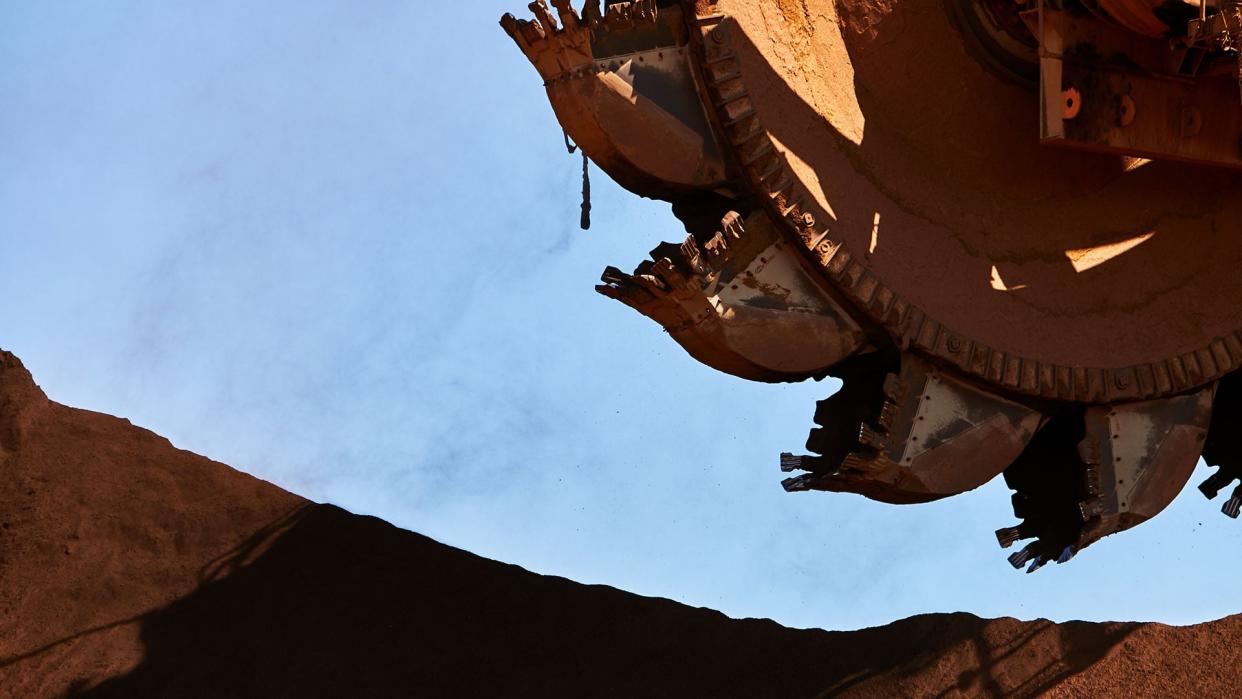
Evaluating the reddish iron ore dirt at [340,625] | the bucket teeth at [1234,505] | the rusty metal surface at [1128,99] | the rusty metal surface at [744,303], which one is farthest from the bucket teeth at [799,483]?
the reddish iron ore dirt at [340,625]

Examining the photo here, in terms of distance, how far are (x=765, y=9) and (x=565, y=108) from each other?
97 cm

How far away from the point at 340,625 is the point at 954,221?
13.6 feet

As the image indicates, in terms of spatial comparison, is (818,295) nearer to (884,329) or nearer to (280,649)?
(884,329)

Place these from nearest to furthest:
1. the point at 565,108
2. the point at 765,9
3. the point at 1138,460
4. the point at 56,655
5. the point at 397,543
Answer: the point at 565,108 → the point at 765,9 → the point at 1138,460 → the point at 56,655 → the point at 397,543

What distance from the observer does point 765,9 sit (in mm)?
6898

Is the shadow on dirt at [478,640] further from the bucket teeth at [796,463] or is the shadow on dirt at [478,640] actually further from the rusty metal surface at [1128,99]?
the rusty metal surface at [1128,99]

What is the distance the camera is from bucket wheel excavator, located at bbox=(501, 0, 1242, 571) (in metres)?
6.58

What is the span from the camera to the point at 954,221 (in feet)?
24.1

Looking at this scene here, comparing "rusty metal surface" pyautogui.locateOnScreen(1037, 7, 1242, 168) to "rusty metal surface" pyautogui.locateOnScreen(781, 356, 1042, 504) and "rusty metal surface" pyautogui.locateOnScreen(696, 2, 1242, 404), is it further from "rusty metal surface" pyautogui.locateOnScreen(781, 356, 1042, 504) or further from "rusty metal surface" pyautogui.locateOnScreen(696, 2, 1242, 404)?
"rusty metal surface" pyautogui.locateOnScreen(781, 356, 1042, 504)

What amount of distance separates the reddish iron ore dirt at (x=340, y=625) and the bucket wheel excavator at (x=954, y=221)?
2.22 metres

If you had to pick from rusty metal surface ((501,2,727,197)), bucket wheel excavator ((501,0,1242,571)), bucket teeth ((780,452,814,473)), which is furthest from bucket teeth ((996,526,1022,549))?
rusty metal surface ((501,2,727,197))

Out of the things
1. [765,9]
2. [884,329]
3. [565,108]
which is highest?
[765,9]

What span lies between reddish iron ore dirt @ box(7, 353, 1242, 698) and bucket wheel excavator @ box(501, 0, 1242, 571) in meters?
2.22

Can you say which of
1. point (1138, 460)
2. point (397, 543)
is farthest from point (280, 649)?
point (1138, 460)
